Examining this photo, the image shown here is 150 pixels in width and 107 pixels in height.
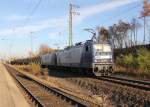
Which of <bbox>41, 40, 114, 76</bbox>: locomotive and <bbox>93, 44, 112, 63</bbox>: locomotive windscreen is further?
<bbox>93, 44, 112, 63</bbox>: locomotive windscreen

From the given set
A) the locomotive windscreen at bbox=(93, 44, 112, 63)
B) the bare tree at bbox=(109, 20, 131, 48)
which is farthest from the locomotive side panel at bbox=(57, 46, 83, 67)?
the bare tree at bbox=(109, 20, 131, 48)

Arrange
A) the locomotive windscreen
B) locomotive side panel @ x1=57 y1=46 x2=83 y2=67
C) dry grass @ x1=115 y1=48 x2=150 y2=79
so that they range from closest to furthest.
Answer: dry grass @ x1=115 y1=48 x2=150 y2=79, the locomotive windscreen, locomotive side panel @ x1=57 y1=46 x2=83 y2=67

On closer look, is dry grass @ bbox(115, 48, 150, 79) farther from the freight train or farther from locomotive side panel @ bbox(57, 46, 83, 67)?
locomotive side panel @ bbox(57, 46, 83, 67)

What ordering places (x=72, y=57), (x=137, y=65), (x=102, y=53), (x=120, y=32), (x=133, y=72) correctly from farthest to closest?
(x=120, y=32)
(x=72, y=57)
(x=137, y=65)
(x=133, y=72)
(x=102, y=53)

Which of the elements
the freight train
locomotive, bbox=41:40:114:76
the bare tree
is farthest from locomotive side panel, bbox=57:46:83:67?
the bare tree

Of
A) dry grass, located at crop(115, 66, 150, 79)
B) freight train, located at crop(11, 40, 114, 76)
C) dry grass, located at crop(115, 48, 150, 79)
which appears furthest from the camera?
freight train, located at crop(11, 40, 114, 76)

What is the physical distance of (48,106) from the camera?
15477 millimetres

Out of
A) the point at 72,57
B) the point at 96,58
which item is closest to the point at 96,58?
the point at 96,58

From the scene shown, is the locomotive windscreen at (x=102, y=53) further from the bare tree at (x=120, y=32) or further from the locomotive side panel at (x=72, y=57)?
the bare tree at (x=120, y=32)

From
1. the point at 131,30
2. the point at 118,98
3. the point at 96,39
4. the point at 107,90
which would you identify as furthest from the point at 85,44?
the point at 131,30

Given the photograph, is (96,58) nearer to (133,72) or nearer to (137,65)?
(133,72)

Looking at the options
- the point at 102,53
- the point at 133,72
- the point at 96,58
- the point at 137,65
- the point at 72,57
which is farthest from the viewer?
the point at 72,57

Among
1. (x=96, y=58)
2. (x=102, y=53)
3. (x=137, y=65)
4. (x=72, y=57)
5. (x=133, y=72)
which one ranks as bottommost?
(x=133, y=72)

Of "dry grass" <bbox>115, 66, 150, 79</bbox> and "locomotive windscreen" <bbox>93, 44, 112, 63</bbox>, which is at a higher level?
"locomotive windscreen" <bbox>93, 44, 112, 63</bbox>
